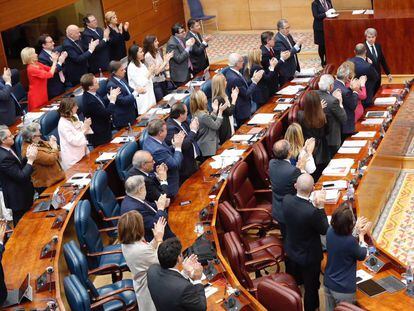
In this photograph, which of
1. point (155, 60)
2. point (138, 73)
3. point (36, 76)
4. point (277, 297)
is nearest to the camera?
point (277, 297)

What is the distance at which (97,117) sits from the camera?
10.2m

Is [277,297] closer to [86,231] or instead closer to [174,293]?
[174,293]

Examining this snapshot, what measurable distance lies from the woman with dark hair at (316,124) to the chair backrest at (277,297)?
364 centimetres

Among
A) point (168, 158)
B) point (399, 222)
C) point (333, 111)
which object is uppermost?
point (168, 158)

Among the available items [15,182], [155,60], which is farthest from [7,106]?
[15,182]

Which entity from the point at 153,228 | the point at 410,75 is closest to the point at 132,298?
the point at 153,228

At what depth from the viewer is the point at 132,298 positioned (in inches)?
282

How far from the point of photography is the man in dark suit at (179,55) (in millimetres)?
12938

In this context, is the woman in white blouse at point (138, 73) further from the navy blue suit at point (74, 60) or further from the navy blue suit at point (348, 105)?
the navy blue suit at point (348, 105)

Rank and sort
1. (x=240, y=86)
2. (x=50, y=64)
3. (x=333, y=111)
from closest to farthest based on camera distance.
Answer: (x=333, y=111)
(x=240, y=86)
(x=50, y=64)

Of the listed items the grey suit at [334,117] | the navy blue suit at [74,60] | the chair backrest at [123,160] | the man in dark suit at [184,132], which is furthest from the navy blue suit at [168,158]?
the navy blue suit at [74,60]

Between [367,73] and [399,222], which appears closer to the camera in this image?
[399,222]

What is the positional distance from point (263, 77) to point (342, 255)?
552cm

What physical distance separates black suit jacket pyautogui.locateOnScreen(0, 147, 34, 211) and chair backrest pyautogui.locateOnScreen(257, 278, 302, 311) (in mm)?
3456
